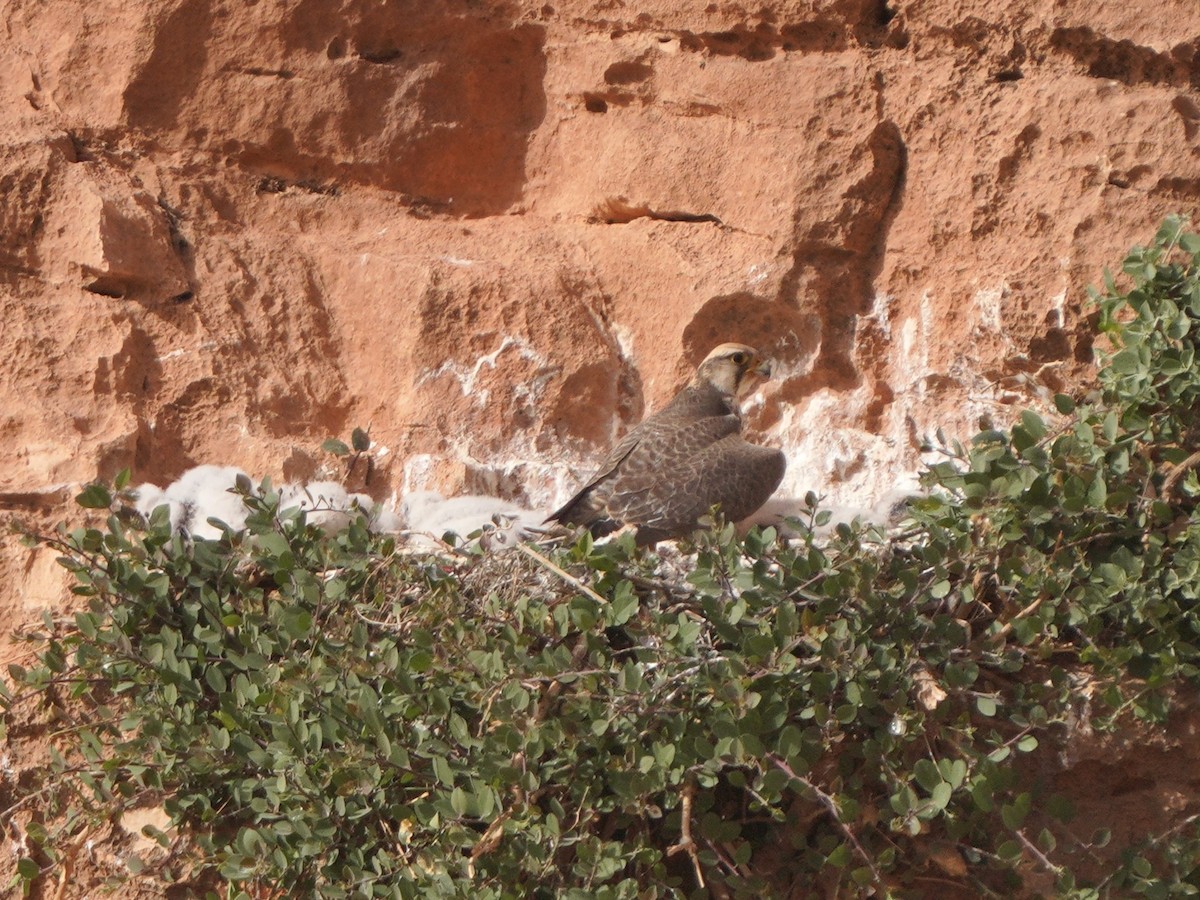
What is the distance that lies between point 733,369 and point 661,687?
149 cm

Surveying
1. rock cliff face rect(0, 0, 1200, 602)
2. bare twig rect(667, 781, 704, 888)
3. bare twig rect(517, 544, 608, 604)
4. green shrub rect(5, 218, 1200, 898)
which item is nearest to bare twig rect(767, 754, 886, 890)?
green shrub rect(5, 218, 1200, 898)

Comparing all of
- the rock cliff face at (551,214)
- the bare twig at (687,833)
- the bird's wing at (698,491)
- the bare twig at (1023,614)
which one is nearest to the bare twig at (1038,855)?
the bare twig at (1023,614)

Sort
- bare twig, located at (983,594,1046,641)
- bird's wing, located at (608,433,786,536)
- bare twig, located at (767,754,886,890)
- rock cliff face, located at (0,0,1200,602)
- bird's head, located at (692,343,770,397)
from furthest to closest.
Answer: bird's head, located at (692,343,770,397), rock cliff face, located at (0,0,1200,602), bird's wing, located at (608,433,786,536), bare twig, located at (983,594,1046,641), bare twig, located at (767,754,886,890)

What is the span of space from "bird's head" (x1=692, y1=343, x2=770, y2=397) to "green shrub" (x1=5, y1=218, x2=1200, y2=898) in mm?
976

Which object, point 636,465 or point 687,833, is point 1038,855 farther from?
point 636,465

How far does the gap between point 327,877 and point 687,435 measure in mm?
1592

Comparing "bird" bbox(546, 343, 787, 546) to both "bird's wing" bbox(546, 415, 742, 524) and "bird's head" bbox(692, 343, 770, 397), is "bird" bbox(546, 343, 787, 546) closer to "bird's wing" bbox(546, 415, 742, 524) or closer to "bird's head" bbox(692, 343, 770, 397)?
"bird's wing" bbox(546, 415, 742, 524)

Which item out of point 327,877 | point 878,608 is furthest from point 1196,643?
point 327,877

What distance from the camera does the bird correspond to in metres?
4.08

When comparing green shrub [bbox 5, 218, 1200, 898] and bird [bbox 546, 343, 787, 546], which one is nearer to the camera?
green shrub [bbox 5, 218, 1200, 898]

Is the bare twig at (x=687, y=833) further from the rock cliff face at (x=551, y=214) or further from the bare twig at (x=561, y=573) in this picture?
the rock cliff face at (x=551, y=214)

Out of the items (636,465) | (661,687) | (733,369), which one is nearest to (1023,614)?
(661,687)

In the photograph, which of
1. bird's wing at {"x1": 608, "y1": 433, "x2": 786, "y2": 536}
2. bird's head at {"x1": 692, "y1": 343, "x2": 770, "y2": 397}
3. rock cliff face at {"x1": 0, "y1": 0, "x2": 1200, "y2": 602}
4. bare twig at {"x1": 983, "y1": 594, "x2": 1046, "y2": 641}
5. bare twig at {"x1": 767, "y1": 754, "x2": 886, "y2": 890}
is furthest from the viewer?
bird's head at {"x1": 692, "y1": 343, "x2": 770, "y2": 397}

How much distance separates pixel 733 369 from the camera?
4.45 meters
